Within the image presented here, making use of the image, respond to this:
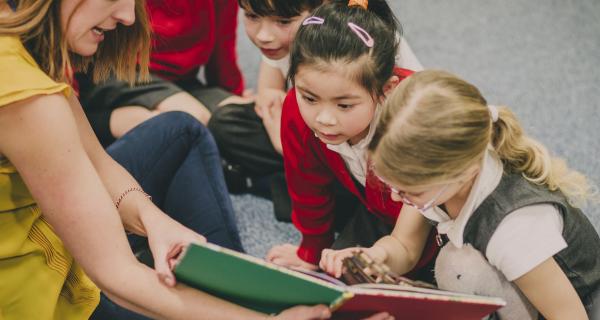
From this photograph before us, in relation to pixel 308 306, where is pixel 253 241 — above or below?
below

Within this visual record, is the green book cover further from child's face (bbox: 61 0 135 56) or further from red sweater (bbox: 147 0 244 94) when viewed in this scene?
red sweater (bbox: 147 0 244 94)

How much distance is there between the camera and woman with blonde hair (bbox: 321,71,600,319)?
822 millimetres

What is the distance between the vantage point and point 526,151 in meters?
0.93

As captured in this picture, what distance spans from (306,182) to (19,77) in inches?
25.3

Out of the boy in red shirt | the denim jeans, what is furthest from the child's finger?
the boy in red shirt

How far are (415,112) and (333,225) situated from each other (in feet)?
2.22

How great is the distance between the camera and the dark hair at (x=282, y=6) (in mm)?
1229

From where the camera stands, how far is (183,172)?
131 cm

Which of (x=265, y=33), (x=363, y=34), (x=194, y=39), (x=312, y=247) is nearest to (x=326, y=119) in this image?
(x=363, y=34)

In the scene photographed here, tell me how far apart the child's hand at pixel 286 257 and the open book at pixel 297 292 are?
1.60 ft

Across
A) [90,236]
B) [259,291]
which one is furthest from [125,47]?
[259,291]

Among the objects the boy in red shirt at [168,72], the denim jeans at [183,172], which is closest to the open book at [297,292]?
the denim jeans at [183,172]

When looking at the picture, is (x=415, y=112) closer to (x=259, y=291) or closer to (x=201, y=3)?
(x=259, y=291)

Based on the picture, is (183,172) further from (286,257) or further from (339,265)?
(339,265)
